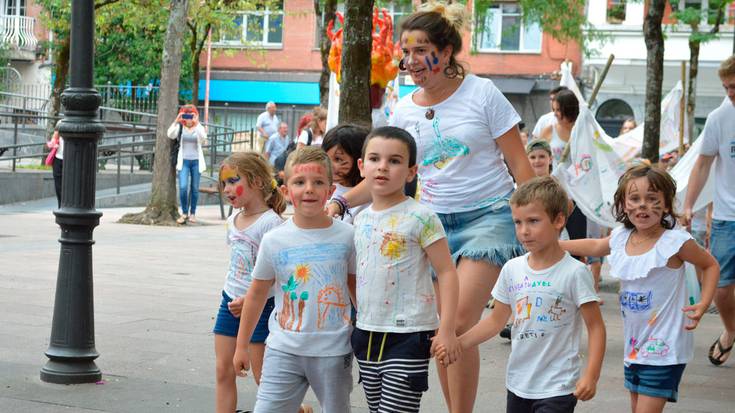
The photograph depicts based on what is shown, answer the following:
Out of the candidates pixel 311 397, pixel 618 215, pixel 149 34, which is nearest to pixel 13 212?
pixel 311 397

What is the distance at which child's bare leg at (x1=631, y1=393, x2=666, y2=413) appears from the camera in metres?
5.14

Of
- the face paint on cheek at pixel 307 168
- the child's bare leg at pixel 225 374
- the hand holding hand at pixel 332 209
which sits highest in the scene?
the face paint on cheek at pixel 307 168

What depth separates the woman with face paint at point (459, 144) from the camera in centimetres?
539

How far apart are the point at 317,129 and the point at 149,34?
29701 millimetres

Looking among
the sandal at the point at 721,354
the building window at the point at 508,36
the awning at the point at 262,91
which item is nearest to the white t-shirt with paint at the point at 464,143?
the sandal at the point at 721,354

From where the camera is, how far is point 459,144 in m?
5.40

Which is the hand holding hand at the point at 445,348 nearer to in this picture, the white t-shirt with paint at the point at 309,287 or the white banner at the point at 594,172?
the white t-shirt with paint at the point at 309,287

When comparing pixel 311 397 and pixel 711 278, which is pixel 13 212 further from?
pixel 711 278

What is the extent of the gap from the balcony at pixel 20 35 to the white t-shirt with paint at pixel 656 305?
41.4m

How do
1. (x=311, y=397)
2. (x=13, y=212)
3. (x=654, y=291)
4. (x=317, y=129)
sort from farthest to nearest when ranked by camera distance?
(x=13, y=212), (x=317, y=129), (x=311, y=397), (x=654, y=291)

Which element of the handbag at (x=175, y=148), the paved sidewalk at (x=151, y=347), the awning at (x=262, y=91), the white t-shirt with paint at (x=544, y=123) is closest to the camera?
the paved sidewalk at (x=151, y=347)

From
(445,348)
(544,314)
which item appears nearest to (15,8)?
(544,314)

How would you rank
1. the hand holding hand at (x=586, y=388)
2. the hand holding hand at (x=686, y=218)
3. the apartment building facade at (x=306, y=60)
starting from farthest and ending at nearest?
the apartment building facade at (x=306, y=60), the hand holding hand at (x=686, y=218), the hand holding hand at (x=586, y=388)

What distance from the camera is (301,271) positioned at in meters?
4.57
